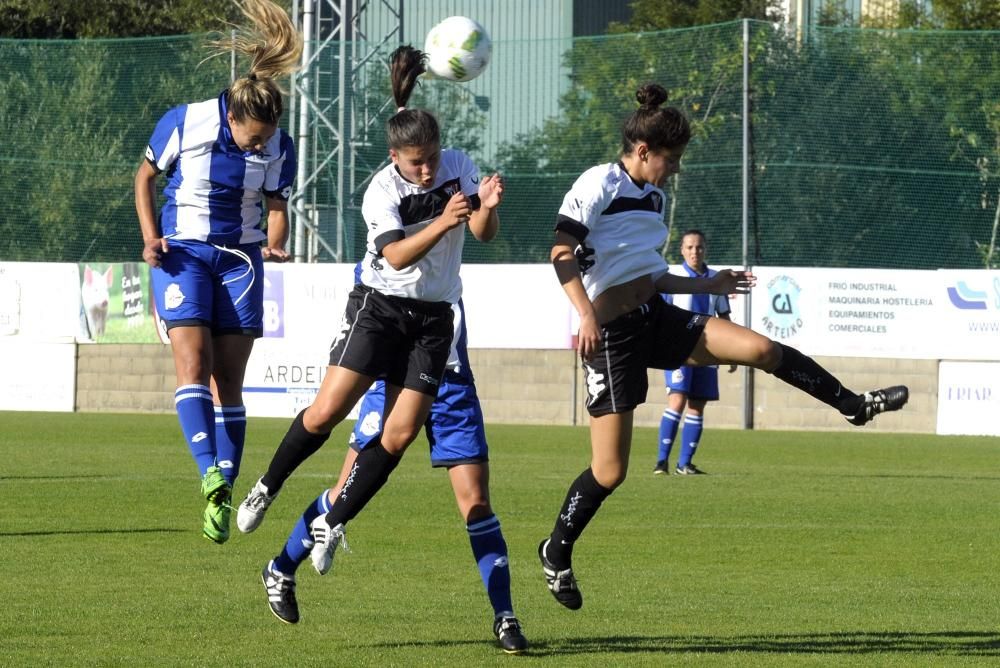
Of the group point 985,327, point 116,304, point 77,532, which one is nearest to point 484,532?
point 77,532

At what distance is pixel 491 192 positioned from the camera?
6336mm

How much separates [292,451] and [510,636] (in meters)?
1.17

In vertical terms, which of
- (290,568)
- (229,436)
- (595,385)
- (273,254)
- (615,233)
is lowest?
(290,568)

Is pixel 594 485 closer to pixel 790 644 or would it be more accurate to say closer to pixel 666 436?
pixel 790 644

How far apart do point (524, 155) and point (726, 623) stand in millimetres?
16108

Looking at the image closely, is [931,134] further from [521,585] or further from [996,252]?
[521,585]

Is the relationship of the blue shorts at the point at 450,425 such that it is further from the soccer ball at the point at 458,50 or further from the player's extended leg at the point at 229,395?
the soccer ball at the point at 458,50

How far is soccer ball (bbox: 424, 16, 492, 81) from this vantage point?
1934 cm

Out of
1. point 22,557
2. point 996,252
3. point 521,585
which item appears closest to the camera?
point 521,585

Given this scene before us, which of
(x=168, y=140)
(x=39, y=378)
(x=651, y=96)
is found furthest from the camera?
(x=39, y=378)

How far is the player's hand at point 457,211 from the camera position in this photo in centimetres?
630

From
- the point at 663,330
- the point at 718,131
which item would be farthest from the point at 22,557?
the point at 718,131

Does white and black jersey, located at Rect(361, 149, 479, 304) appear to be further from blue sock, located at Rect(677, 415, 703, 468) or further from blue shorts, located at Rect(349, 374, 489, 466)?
blue sock, located at Rect(677, 415, 703, 468)

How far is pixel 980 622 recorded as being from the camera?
7523 millimetres
